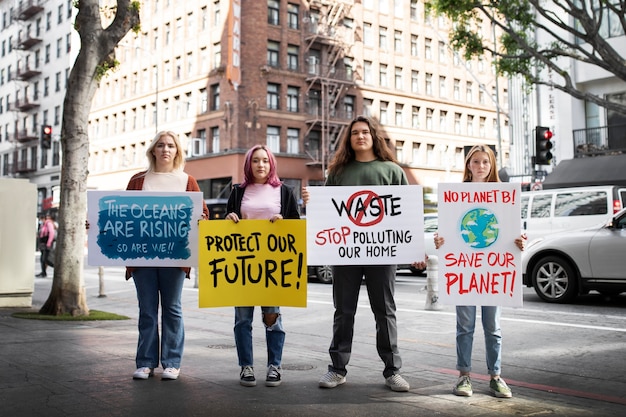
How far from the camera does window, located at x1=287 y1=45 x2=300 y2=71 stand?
1943 inches

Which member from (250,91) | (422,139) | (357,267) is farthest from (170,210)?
(422,139)

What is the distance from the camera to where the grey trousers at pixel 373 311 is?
565cm

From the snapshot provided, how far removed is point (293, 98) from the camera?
49.4 meters

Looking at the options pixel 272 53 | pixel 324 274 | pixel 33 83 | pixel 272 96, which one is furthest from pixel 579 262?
pixel 33 83

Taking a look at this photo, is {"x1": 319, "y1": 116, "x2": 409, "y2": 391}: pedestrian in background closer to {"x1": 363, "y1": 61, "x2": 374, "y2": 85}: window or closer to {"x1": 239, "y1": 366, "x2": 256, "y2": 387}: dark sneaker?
{"x1": 239, "y1": 366, "x2": 256, "y2": 387}: dark sneaker

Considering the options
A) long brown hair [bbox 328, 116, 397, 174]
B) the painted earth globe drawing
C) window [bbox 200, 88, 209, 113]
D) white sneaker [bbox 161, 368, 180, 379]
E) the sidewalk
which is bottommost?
the sidewalk

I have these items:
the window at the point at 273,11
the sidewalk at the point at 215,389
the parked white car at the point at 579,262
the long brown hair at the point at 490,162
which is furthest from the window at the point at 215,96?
the long brown hair at the point at 490,162

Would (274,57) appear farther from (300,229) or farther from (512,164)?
(300,229)

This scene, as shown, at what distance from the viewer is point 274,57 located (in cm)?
4853

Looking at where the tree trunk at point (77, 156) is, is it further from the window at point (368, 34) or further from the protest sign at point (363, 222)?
the window at point (368, 34)

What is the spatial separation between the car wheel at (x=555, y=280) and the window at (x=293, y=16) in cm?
3969

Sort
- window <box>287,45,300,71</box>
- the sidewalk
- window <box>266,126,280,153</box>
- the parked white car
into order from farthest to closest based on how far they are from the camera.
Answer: window <box>287,45,300,71</box> → window <box>266,126,280,153</box> → the parked white car → the sidewalk

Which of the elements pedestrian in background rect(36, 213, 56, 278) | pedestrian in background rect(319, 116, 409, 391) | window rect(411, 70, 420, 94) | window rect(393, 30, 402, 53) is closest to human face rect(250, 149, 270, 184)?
pedestrian in background rect(319, 116, 409, 391)

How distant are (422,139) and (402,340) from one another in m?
50.7
